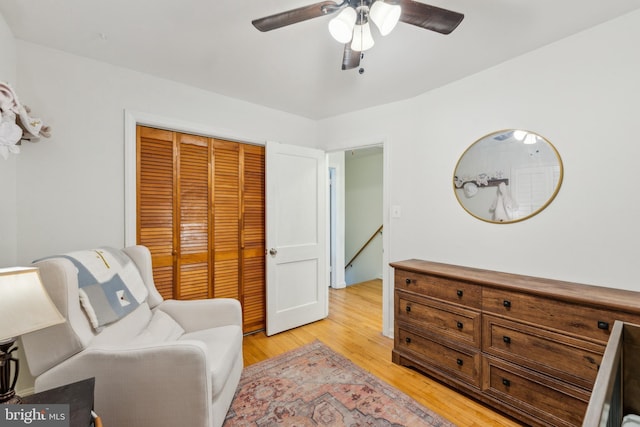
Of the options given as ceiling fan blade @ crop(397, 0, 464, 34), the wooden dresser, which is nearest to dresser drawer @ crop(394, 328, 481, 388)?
the wooden dresser

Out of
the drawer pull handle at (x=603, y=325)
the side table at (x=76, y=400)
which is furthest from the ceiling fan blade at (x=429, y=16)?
the side table at (x=76, y=400)

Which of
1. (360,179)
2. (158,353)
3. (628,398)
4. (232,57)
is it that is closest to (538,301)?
(628,398)

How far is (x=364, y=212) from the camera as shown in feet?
17.3

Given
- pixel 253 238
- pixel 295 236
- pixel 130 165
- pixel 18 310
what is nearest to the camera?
pixel 18 310

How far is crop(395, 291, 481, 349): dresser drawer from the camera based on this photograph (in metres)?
1.84

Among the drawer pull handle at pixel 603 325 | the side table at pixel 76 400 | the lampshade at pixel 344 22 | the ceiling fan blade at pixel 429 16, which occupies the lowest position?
the side table at pixel 76 400

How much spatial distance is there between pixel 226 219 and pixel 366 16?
2.07 meters

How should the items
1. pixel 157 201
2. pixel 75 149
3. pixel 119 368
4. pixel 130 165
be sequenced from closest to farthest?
pixel 119 368 < pixel 75 149 < pixel 130 165 < pixel 157 201

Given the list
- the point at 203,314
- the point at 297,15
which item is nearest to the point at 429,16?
the point at 297,15

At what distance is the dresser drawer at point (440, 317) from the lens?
1.84m

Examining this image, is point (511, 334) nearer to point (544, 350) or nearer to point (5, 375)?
point (544, 350)

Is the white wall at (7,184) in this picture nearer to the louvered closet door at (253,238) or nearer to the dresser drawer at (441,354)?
the louvered closet door at (253,238)

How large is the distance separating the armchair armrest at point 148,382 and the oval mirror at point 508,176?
7.20 feet

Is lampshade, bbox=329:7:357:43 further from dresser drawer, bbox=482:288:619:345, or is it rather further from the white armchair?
dresser drawer, bbox=482:288:619:345
